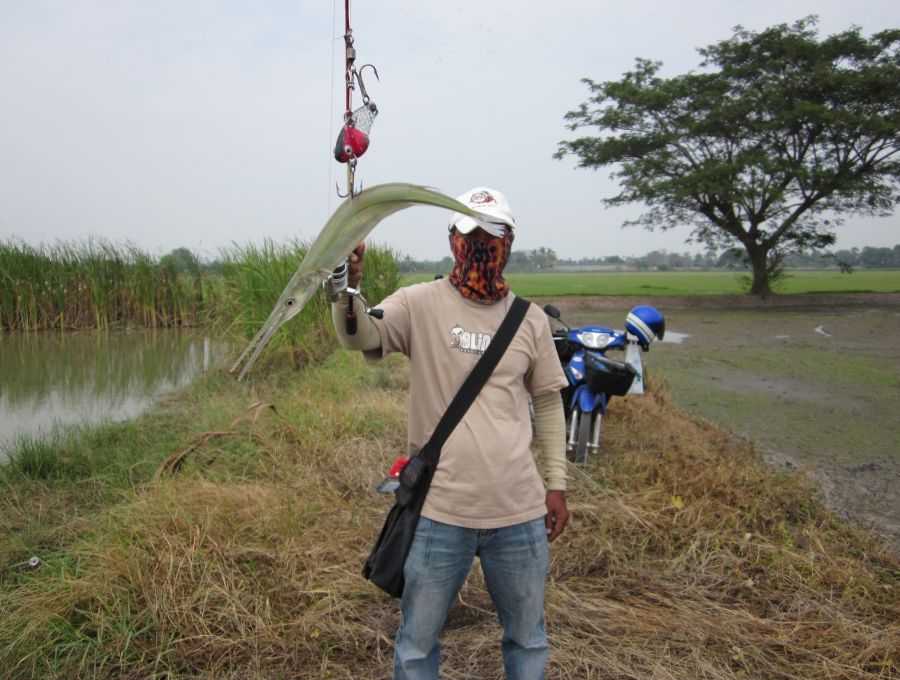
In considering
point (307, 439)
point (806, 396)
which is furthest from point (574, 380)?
point (806, 396)

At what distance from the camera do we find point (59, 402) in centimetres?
785

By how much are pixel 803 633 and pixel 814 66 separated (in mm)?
20011

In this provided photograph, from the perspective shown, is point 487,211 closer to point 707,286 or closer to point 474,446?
point 474,446

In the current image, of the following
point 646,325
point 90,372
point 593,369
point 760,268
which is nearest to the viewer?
point 593,369

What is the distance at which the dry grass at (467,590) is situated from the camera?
233 cm

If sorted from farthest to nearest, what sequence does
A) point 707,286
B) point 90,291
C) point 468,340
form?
point 707,286 < point 90,291 < point 468,340

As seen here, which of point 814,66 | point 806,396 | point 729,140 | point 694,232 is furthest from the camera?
point 694,232

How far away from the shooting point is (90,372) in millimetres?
9758

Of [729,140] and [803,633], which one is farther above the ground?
[729,140]

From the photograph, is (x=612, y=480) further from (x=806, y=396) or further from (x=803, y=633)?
(x=806, y=396)

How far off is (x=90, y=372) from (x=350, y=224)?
31.7 ft

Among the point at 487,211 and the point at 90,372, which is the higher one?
the point at 487,211

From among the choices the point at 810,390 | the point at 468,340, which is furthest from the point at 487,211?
the point at 810,390

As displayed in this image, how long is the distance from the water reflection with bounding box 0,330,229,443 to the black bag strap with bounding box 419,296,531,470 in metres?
5.90
